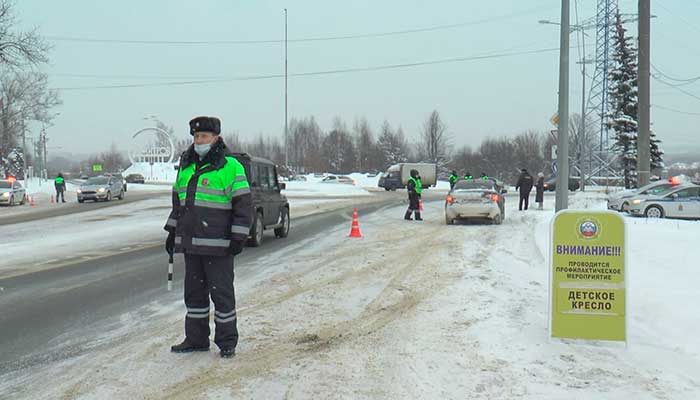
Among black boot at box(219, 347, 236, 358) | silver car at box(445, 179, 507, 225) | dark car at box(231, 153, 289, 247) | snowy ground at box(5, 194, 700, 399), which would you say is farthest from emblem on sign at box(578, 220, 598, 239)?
silver car at box(445, 179, 507, 225)

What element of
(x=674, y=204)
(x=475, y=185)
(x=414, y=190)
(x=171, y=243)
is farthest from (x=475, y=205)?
(x=171, y=243)

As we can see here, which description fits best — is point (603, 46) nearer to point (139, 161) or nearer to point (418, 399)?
point (418, 399)

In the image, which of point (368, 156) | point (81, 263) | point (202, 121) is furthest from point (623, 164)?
point (368, 156)

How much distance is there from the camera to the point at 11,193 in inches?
1412

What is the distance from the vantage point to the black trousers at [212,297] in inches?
214

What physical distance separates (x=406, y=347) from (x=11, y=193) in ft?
120

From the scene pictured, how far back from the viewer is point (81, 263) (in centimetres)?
1215

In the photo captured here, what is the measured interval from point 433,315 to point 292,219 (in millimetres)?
16630

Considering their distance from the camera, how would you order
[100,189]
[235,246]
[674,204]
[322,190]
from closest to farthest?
[235,246], [674,204], [100,189], [322,190]

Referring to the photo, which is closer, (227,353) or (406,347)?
(227,353)

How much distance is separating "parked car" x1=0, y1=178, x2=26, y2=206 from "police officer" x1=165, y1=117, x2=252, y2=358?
115 ft

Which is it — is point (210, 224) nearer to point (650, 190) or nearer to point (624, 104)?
point (650, 190)

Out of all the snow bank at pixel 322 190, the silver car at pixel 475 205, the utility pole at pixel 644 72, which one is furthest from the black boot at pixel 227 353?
the snow bank at pixel 322 190

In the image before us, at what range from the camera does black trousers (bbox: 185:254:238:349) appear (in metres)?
5.44
